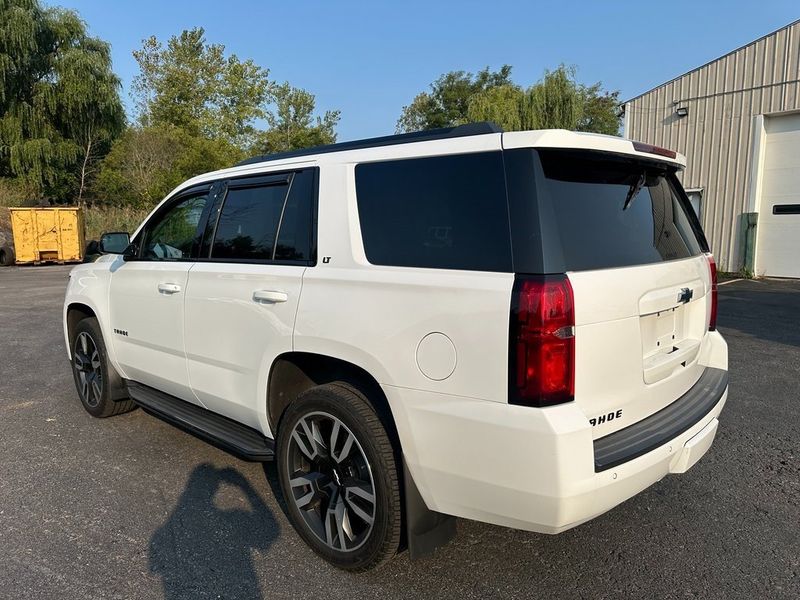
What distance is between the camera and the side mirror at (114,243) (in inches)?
176

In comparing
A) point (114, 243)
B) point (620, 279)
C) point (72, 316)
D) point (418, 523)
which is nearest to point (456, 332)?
point (620, 279)

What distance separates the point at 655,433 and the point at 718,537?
100cm

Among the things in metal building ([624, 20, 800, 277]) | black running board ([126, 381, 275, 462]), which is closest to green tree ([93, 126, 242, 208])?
metal building ([624, 20, 800, 277])

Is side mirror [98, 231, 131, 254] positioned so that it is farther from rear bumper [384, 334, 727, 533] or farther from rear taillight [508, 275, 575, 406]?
rear taillight [508, 275, 575, 406]

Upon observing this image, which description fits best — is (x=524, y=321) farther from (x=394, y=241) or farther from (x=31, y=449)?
(x=31, y=449)

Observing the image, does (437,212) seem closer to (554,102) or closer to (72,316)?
(72,316)

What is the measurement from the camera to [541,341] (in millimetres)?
2104

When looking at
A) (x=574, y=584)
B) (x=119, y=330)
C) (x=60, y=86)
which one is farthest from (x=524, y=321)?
(x=60, y=86)

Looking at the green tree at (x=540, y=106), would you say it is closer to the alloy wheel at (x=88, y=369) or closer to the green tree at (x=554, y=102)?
the green tree at (x=554, y=102)

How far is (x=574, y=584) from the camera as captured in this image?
2.65 meters

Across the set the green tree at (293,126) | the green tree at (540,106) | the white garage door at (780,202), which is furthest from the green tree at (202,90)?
the white garage door at (780,202)

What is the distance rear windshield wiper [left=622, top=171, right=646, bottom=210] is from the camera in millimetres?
2672

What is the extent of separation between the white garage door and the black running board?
1616 centimetres

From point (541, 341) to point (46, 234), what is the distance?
79.4ft
